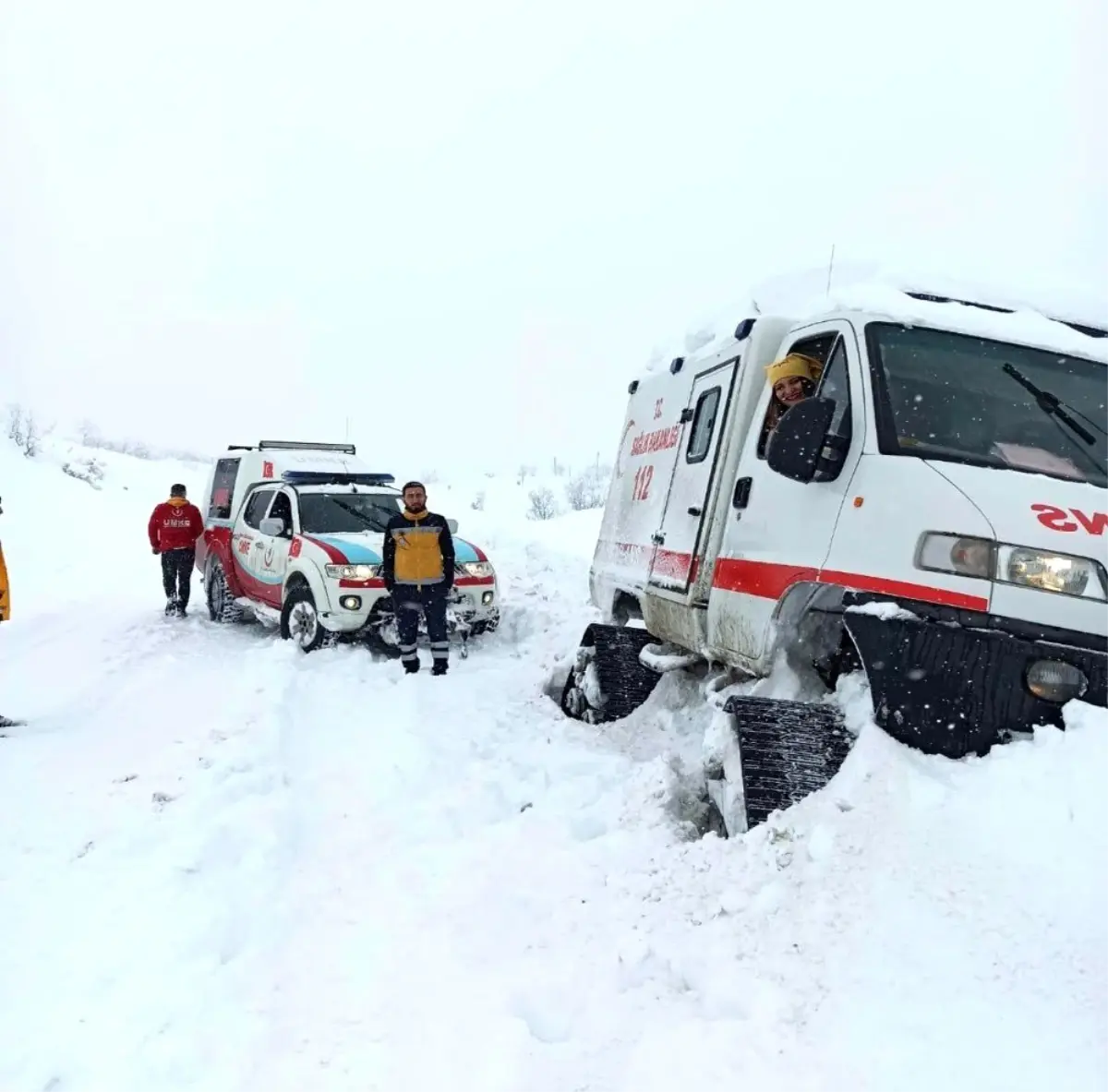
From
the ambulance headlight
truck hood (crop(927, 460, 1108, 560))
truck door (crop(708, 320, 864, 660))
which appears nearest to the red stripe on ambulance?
truck door (crop(708, 320, 864, 660))

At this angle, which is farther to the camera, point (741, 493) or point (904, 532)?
point (741, 493)

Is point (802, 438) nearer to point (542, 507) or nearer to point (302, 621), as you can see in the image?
point (302, 621)

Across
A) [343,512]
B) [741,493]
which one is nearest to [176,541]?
[343,512]

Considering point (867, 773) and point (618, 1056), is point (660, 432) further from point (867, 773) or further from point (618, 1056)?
point (618, 1056)

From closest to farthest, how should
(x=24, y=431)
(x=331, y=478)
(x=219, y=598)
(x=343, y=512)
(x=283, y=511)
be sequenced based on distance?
(x=343, y=512), (x=283, y=511), (x=331, y=478), (x=219, y=598), (x=24, y=431)

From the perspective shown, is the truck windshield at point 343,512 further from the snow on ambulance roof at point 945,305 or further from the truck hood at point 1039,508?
the truck hood at point 1039,508

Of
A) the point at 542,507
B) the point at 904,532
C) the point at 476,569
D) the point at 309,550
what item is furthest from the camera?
the point at 542,507

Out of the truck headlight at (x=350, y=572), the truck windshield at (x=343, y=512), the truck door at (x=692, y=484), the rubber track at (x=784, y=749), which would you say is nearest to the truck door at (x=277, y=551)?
the truck windshield at (x=343, y=512)

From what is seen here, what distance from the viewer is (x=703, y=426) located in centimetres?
611

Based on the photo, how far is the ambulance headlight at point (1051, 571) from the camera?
346cm

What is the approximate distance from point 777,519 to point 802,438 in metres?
0.62

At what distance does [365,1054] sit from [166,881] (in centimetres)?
147

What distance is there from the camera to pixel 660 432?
7.07 meters

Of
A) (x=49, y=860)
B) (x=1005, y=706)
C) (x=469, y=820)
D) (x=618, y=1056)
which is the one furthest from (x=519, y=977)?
(x=49, y=860)
